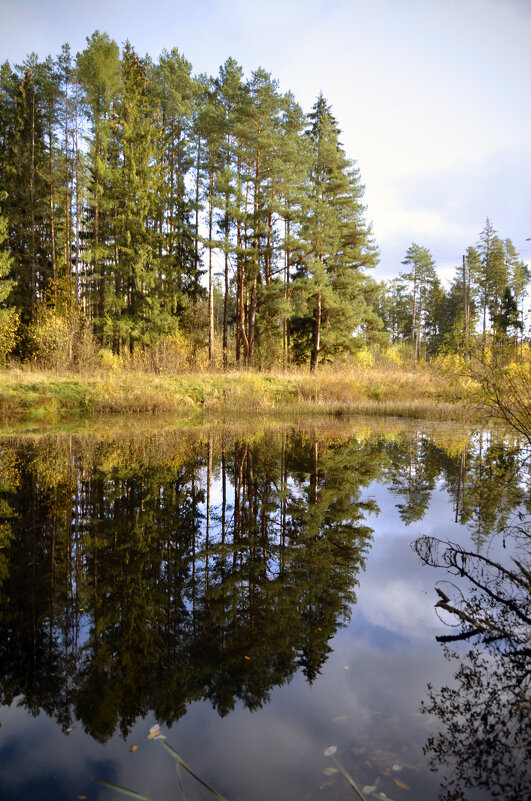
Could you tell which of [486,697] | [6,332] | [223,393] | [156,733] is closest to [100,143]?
[6,332]

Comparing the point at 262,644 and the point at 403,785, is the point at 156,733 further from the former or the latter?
the point at 403,785

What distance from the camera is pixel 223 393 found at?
69.2 ft

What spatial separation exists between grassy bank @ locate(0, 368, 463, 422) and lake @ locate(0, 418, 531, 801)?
1062 centimetres

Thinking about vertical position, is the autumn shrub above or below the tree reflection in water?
above

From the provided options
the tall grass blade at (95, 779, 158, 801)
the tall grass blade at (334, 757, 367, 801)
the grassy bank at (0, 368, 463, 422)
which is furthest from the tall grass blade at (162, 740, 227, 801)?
the grassy bank at (0, 368, 463, 422)

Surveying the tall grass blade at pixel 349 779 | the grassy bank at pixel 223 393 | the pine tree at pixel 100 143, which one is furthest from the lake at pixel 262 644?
the pine tree at pixel 100 143

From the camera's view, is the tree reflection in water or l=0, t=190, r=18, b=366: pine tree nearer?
the tree reflection in water

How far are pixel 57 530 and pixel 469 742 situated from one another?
485 cm

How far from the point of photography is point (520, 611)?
12.7ft

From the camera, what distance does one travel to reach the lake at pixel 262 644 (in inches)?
94.5

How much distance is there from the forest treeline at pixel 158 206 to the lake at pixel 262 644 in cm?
1647

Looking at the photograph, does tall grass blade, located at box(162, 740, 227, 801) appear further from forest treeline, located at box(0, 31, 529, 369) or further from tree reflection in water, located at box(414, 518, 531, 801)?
forest treeline, located at box(0, 31, 529, 369)

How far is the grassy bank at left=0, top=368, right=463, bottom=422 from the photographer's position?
17906 mm

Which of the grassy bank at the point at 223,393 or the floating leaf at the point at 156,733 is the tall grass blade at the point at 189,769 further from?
the grassy bank at the point at 223,393
